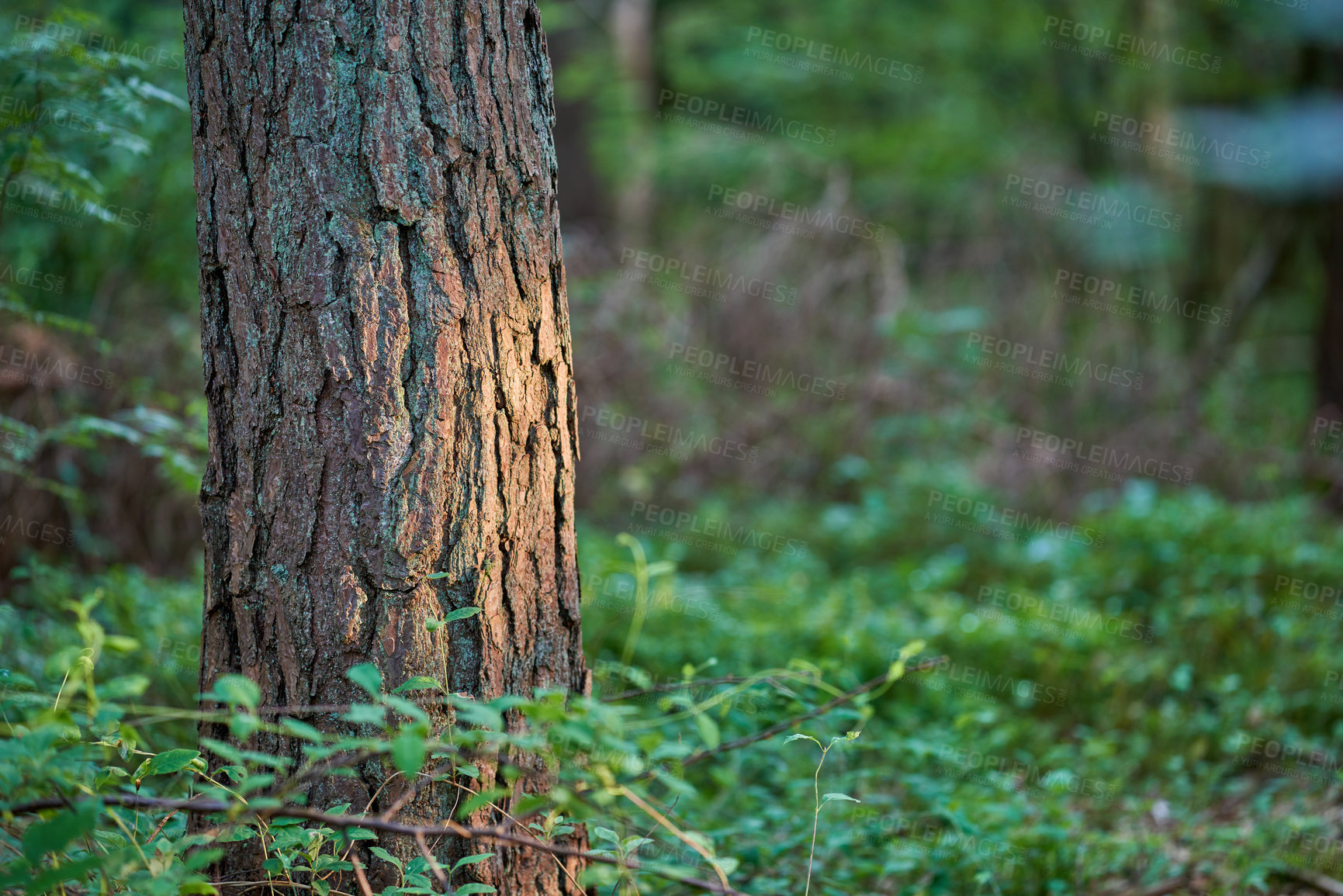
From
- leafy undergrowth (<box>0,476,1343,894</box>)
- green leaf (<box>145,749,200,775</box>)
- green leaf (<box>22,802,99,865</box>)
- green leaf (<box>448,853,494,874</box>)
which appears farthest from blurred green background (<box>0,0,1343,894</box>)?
green leaf (<box>145,749,200,775</box>)

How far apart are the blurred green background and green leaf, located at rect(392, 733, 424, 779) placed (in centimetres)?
38

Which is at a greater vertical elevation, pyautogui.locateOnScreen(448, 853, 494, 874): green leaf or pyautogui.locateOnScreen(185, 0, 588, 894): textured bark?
pyautogui.locateOnScreen(185, 0, 588, 894): textured bark

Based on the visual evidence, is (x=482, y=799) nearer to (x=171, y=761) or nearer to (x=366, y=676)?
(x=366, y=676)

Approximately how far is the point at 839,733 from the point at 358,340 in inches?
73.9

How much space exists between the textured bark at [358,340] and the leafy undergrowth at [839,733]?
16cm

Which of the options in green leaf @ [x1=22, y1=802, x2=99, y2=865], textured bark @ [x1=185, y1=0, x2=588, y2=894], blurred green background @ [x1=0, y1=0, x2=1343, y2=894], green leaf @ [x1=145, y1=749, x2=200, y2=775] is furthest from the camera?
blurred green background @ [x1=0, y1=0, x2=1343, y2=894]

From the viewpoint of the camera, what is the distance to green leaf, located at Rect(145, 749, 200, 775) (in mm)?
1573

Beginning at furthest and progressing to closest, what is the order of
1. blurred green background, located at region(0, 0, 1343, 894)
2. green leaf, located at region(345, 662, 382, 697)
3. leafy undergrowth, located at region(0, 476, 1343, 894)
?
blurred green background, located at region(0, 0, 1343, 894), leafy undergrowth, located at region(0, 476, 1343, 894), green leaf, located at region(345, 662, 382, 697)

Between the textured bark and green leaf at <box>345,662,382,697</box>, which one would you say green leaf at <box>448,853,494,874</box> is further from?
green leaf at <box>345,662,382,697</box>

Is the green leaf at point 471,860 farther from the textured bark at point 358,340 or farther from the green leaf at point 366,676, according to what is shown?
the green leaf at point 366,676

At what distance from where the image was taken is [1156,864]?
2697 millimetres

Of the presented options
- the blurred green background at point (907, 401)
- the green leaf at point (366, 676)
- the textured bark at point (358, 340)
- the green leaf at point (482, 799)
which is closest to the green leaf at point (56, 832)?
the green leaf at point (366, 676)

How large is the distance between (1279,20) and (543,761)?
1047 centimetres

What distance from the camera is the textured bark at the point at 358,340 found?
1.76 meters
